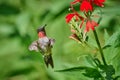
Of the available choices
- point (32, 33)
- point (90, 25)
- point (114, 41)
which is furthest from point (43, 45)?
point (32, 33)

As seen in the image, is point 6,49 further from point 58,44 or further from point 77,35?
point 77,35

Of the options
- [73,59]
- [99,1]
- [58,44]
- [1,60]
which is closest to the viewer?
[99,1]

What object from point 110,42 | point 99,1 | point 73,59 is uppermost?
point 99,1

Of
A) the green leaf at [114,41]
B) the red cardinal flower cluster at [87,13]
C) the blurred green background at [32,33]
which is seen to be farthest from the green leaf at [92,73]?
the blurred green background at [32,33]

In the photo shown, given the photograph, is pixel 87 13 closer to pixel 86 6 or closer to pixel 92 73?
pixel 86 6

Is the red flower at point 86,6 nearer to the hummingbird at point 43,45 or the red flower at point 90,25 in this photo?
the red flower at point 90,25

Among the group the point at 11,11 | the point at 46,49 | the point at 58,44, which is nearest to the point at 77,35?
the point at 46,49

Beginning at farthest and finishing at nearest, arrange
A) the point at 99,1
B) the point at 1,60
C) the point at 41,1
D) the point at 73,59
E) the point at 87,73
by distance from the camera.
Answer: the point at 41,1 < the point at 1,60 < the point at 73,59 < the point at 87,73 < the point at 99,1

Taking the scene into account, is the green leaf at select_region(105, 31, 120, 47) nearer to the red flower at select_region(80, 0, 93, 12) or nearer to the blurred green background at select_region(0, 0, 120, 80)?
the red flower at select_region(80, 0, 93, 12)

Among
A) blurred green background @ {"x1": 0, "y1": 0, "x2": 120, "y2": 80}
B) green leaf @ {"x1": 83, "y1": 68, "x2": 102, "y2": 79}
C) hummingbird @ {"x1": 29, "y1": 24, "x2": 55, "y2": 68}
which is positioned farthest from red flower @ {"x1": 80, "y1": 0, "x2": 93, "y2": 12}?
blurred green background @ {"x1": 0, "y1": 0, "x2": 120, "y2": 80}
